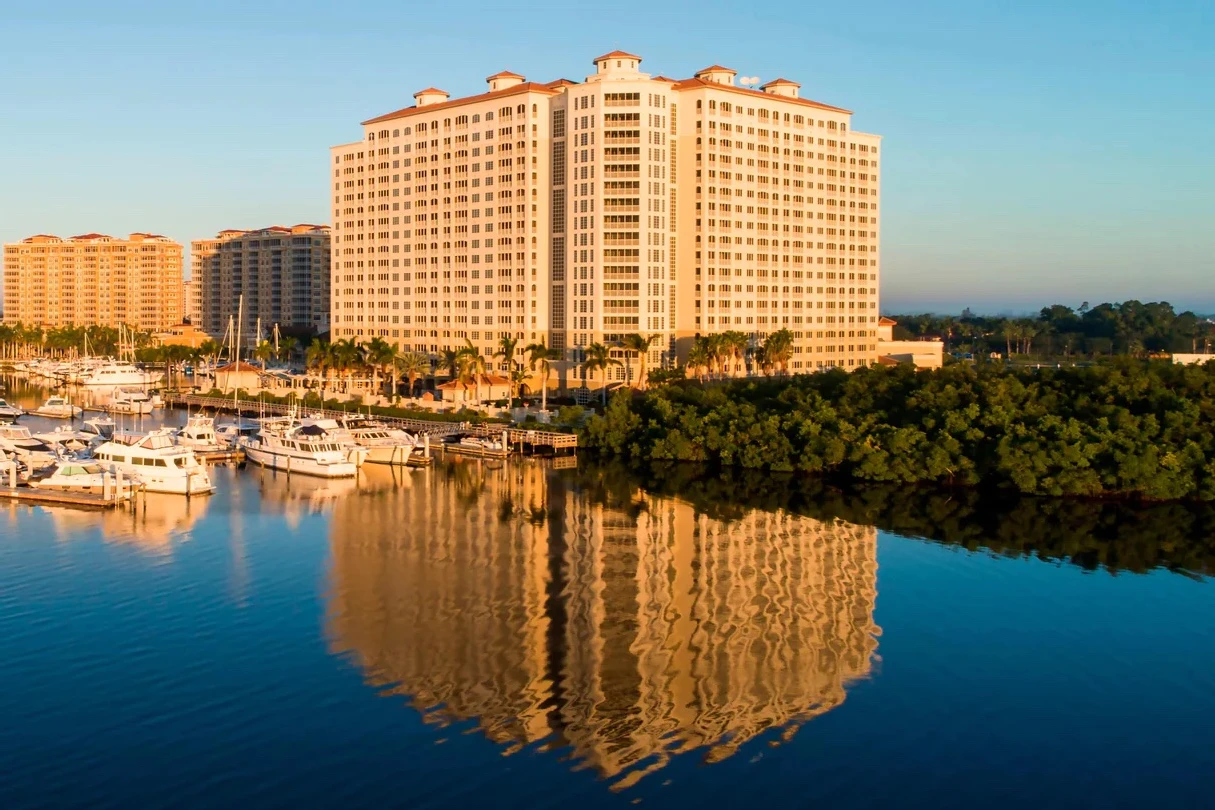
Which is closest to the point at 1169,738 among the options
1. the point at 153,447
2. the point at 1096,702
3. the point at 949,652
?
the point at 1096,702

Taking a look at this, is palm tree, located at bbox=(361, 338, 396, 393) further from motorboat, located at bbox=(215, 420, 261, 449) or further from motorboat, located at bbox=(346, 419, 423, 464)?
motorboat, located at bbox=(346, 419, 423, 464)

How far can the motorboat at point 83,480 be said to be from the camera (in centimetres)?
6662

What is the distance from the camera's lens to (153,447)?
231 ft

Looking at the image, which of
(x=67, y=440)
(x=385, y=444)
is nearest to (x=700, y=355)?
(x=385, y=444)

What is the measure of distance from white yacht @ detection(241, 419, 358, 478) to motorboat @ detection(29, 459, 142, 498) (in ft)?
39.9

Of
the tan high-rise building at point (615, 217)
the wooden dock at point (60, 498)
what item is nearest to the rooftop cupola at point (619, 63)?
the tan high-rise building at point (615, 217)

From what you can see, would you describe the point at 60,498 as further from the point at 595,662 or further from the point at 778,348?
the point at 778,348

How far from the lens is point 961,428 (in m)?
77.1

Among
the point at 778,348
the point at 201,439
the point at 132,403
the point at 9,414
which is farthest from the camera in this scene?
the point at 778,348

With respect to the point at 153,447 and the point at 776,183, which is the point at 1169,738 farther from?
the point at 776,183

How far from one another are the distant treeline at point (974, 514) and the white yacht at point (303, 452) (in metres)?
15.7

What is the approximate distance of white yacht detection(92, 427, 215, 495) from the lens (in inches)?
2717

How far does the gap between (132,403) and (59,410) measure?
6796 mm

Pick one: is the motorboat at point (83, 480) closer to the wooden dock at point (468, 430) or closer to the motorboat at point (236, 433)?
the motorboat at point (236, 433)
